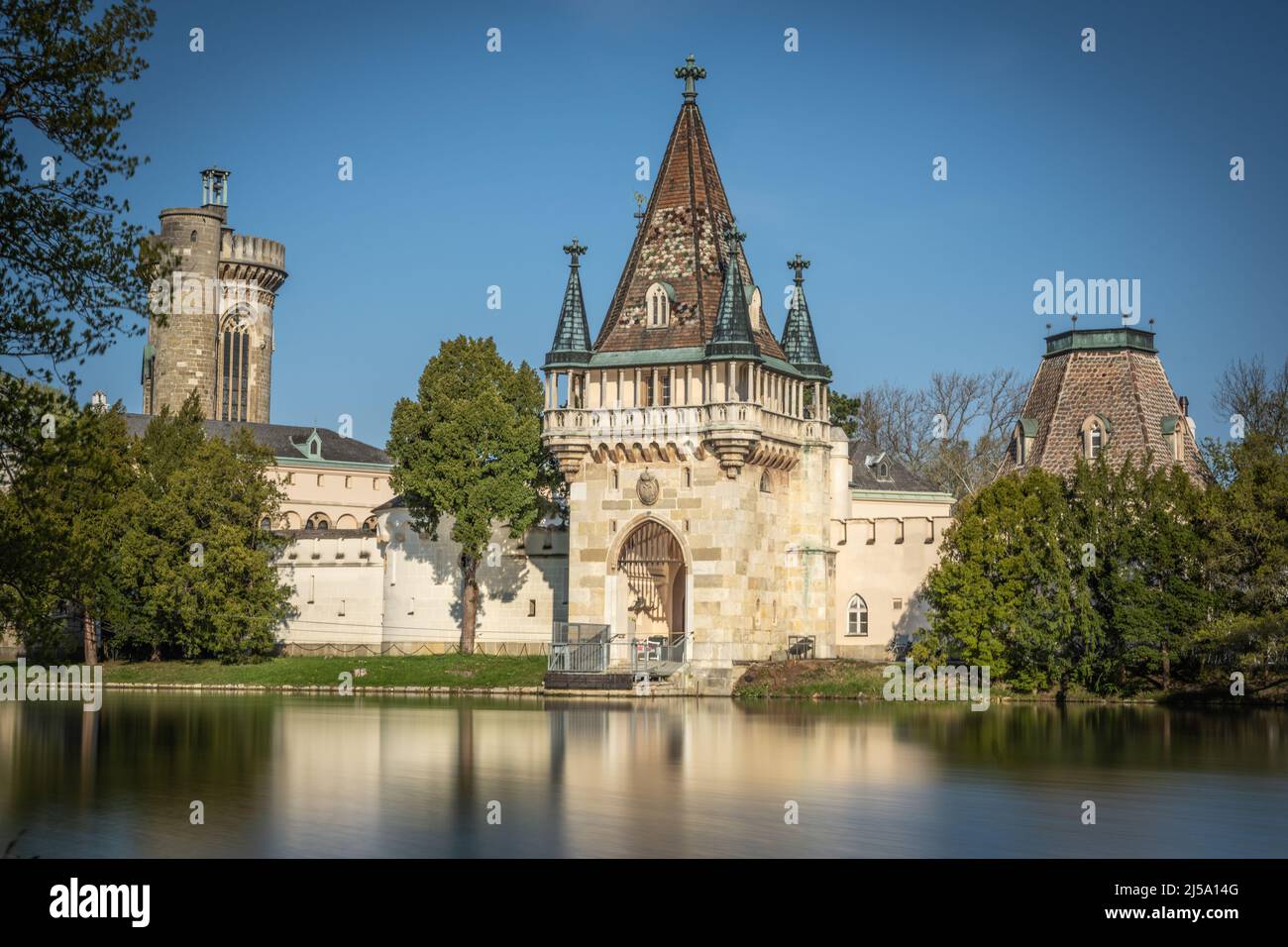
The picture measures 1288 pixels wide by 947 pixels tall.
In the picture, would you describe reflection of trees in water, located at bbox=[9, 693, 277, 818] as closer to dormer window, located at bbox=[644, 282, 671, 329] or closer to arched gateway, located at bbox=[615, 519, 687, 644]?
arched gateway, located at bbox=[615, 519, 687, 644]

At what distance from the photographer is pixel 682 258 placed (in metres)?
60.4

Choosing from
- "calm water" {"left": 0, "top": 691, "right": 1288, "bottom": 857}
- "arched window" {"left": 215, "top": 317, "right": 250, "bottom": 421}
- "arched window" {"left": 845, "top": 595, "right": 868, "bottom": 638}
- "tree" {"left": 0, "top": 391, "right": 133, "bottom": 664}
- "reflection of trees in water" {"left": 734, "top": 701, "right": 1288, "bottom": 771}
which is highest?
"arched window" {"left": 215, "top": 317, "right": 250, "bottom": 421}

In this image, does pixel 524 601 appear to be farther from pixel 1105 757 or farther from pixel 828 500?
pixel 1105 757

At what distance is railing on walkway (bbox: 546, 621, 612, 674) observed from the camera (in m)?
57.8

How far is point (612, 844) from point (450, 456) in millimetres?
42020

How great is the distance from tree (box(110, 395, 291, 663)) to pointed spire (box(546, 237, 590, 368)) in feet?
46.6

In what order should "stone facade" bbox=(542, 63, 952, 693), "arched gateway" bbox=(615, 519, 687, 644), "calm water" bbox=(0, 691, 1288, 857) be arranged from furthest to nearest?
"arched gateway" bbox=(615, 519, 687, 644), "stone facade" bbox=(542, 63, 952, 693), "calm water" bbox=(0, 691, 1288, 857)

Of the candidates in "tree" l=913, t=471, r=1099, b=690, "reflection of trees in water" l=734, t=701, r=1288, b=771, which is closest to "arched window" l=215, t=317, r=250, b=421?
"reflection of trees in water" l=734, t=701, r=1288, b=771

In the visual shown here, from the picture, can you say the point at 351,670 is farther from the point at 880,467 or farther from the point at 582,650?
the point at 880,467

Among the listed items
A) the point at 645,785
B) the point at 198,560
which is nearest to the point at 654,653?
the point at 198,560

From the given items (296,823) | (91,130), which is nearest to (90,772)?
(296,823)

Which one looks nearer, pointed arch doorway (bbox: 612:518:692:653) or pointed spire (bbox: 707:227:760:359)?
pointed spire (bbox: 707:227:760:359)

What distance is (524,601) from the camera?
66.7 metres
